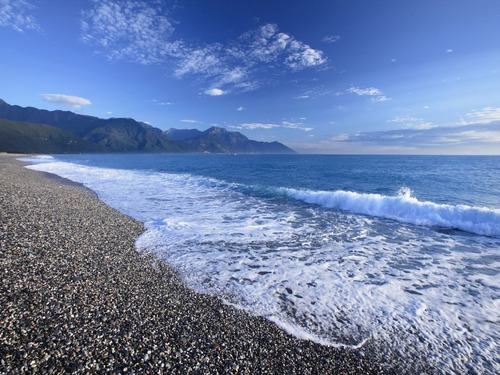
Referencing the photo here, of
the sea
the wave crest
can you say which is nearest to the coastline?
the sea

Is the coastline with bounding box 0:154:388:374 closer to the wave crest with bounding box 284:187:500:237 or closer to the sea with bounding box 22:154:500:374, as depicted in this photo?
the sea with bounding box 22:154:500:374

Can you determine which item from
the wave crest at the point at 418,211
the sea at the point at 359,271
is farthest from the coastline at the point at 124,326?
the wave crest at the point at 418,211

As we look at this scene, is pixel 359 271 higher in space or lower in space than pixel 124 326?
lower

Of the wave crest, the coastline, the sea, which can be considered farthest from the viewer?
the wave crest

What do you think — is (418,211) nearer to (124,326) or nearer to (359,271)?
(359,271)

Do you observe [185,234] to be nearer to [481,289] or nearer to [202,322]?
[202,322]

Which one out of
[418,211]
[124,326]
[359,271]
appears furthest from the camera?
[418,211]

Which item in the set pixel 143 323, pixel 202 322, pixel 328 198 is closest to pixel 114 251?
pixel 143 323

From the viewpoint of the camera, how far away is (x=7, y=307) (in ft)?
17.5

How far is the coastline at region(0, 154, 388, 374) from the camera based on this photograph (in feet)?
14.4

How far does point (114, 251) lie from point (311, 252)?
809cm

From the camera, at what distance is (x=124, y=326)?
5.23 metres

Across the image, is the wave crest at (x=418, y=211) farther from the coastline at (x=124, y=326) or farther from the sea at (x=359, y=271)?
the coastline at (x=124, y=326)

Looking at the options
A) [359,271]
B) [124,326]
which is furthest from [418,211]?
[124,326]
